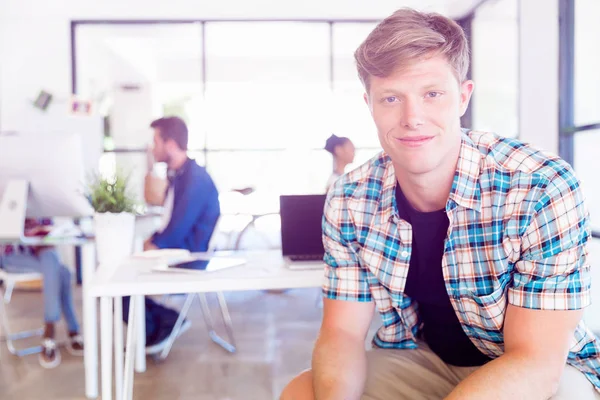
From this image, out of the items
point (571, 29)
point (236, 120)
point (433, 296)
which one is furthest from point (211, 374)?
point (236, 120)

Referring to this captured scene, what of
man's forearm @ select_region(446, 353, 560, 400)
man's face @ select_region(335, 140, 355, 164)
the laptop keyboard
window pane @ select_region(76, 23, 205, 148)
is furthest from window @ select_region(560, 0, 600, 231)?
window pane @ select_region(76, 23, 205, 148)

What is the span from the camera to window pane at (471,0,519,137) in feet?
16.2

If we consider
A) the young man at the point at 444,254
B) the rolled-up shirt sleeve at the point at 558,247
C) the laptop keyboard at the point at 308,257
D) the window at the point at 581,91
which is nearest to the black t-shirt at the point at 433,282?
the young man at the point at 444,254

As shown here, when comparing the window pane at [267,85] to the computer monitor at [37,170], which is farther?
the window pane at [267,85]

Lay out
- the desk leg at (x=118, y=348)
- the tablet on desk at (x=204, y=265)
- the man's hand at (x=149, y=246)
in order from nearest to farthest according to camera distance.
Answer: the tablet on desk at (x=204, y=265)
the desk leg at (x=118, y=348)
the man's hand at (x=149, y=246)

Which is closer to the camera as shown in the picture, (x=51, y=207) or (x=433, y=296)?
(x=433, y=296)

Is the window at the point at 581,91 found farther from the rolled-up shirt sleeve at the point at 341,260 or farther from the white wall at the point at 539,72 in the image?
the rolled-up shirt sleeve at the point at 341,260

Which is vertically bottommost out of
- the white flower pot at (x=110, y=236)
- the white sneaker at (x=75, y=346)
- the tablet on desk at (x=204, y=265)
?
the white sneaker at (x=75, y=346)

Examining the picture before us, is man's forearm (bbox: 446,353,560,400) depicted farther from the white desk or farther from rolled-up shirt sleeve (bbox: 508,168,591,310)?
the white desk

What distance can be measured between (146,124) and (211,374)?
3956 mm

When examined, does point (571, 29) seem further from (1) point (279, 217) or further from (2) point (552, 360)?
(2) point (552, 360)

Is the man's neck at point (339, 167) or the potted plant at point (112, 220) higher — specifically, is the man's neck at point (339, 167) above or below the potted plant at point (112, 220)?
above

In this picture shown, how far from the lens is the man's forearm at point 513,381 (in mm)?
1024

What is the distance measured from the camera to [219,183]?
605 cm
